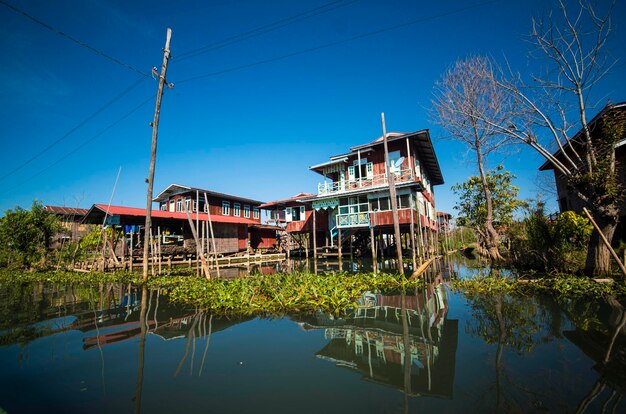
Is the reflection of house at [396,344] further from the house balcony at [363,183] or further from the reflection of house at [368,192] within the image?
the house balcony at [363,183]

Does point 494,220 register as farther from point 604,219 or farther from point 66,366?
point 66,366

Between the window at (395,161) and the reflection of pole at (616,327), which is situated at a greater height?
the window at (395,161)

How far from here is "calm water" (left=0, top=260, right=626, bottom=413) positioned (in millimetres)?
2980

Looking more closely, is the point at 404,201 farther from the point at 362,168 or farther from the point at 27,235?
the point at 27,235

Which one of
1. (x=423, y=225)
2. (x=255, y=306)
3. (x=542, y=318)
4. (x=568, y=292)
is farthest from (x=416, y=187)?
(x=255, y=306)

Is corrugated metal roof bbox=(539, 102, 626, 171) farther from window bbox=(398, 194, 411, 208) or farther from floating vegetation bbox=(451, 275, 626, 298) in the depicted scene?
window bbox=(398, 194, 411, 208)

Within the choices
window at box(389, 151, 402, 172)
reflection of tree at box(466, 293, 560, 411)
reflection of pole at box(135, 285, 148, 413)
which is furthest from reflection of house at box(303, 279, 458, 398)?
window at box(389, 151, 402, 172)

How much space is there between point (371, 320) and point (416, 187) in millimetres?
15032

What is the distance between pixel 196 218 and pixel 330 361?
68.7ft

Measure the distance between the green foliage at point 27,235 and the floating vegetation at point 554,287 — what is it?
27.2 metres

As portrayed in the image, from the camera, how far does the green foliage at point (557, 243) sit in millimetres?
9883

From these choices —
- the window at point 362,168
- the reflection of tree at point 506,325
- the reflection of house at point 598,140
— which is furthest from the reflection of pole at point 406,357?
the window at point 362,168

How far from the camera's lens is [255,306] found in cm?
702

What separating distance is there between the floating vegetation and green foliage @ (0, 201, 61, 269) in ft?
89.3
